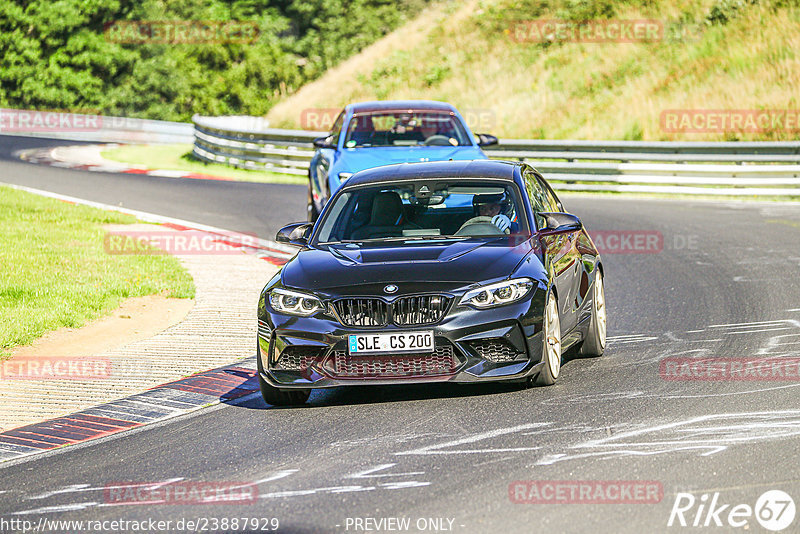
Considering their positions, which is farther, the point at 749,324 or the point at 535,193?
the point at 749,324

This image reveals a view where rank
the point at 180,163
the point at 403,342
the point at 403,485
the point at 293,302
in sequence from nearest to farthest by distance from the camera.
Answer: the point at 403,485
the point at 403,342
the point at 293,302
the point at 180,163

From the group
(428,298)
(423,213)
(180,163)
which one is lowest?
(180,163)

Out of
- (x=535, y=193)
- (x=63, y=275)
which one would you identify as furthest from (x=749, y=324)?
(x=63, y=275)

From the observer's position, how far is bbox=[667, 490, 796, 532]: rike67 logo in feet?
17.3

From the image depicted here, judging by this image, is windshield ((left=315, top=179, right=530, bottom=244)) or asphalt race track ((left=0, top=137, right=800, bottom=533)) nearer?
asphalt race track ((left=0, top=137, right=800, bottom=533))

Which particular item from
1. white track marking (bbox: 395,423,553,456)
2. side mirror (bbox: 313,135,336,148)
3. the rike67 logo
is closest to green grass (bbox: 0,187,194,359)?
side mirror (bbox: 313,135,336,148)

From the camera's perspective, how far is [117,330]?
1162 centimetres

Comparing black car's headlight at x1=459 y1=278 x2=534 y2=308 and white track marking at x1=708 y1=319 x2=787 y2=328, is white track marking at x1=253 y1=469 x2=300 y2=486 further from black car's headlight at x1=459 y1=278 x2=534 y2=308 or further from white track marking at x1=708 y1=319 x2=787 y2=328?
white track marking at x1=708 y1=319 x2=787 y2=328

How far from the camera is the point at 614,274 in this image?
14492 mm

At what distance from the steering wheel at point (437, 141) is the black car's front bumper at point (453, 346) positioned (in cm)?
850

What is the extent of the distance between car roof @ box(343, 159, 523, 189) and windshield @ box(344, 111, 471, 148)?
6.54m

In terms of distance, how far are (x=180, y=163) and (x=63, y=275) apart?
65.1 feet

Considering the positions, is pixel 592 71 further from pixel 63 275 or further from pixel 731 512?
pixel 731 512

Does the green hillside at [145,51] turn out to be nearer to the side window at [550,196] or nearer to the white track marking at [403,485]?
the side window at [550,196]
